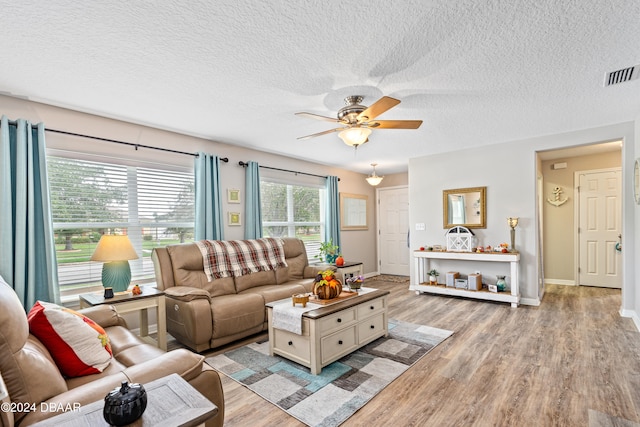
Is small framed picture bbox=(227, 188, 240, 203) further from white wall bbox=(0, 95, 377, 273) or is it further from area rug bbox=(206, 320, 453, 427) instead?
Answer: area rug bbox=(206, 320, 453, 427)

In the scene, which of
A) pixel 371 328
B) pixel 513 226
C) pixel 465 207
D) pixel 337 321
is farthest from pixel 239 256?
pixel 513 226

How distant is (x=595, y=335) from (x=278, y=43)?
419cm

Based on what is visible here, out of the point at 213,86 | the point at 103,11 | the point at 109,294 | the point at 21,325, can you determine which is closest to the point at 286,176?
the point at 213,86

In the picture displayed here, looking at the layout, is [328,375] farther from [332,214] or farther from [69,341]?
[332,214]

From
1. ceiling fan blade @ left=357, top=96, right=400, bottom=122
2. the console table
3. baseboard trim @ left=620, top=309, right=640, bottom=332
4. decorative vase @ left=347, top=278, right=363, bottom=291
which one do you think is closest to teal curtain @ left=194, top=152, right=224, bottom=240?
decorative vase @ left=347, top=278, right=363, bottom=291

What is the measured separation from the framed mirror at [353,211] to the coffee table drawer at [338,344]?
3.73 m

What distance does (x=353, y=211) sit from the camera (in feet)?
22.8

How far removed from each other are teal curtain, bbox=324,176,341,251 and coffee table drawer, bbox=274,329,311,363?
3276 mm

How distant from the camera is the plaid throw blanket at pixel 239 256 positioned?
3758 millimetres

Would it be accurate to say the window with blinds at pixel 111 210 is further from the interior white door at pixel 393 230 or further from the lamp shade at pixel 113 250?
the interior white door at pixel 393 230

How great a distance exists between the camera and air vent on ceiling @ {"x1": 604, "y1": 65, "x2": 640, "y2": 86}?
2436 millimetres

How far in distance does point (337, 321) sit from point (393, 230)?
4.81 meters

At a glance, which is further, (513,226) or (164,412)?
(513,226)

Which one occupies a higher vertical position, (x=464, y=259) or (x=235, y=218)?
(x=235, y=218)
